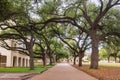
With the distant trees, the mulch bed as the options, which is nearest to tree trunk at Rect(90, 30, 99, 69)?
the distant trees

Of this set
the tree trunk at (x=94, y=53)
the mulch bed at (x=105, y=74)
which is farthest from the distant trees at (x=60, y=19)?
the mulch bed at (x=105, y=74)

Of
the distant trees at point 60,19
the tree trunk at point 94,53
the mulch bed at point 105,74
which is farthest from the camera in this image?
the tree trunk at point 94,53

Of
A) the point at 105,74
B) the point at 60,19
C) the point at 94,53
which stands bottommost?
the point at 105,74

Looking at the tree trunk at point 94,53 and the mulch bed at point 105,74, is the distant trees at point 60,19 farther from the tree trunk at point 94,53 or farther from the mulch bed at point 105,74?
the mulch bed at point 105,74

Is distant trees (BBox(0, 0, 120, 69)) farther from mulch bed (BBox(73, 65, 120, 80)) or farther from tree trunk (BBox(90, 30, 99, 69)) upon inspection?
mulch bed (BBox(73, 65, 120, 80))

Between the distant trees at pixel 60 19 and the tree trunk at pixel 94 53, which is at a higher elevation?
the distant trees at pixel 60 19

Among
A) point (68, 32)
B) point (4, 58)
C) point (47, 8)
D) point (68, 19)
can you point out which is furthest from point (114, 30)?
point (4, 58)

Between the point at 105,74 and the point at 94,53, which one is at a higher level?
the point at 94,53

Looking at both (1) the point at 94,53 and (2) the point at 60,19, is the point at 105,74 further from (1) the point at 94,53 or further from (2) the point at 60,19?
Answer: (2) the point at 60,19

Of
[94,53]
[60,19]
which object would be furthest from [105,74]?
[60,19]

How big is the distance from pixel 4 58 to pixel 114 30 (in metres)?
33.6

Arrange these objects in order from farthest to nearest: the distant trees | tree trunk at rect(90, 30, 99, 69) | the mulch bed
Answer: tree trunk at rect(90, 30, 99, 69), the distant trees, the mulch bed

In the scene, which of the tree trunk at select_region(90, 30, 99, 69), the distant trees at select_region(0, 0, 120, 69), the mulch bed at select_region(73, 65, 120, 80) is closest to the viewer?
the mulch bed at select_region(73, 65, 120, 80)

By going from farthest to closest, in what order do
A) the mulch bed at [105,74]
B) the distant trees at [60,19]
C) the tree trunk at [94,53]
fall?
the tree trunk at [94,53], the distant trees at [60,19], the mulch bed at [105,74]
